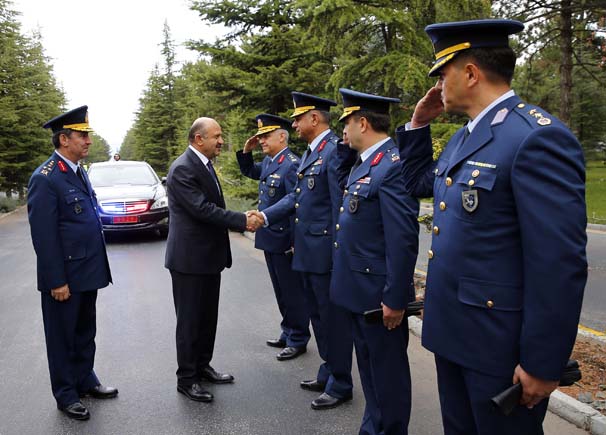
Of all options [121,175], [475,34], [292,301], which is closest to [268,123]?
[292,301]

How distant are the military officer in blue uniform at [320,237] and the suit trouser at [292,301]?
1.97 ft

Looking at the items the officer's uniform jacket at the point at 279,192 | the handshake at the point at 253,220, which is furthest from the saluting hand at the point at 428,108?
the officer's uniform jacket at the point at 279,192

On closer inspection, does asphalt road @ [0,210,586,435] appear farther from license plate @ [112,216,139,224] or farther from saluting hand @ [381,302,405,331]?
license plate @ [112,216,139,224]

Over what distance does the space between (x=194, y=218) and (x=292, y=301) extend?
1528 millimetres

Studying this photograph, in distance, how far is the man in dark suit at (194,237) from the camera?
402 centimetres

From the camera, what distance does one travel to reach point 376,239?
10.3 feet

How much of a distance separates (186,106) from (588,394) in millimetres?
38149

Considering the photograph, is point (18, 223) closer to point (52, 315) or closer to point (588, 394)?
point (52, 315)

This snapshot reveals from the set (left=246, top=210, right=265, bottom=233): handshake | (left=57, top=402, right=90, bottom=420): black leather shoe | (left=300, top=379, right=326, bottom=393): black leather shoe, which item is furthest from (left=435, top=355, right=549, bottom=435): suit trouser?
(left=57, top=402, right=90, bottom=420): black leather shoe

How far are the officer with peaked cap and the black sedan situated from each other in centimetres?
782

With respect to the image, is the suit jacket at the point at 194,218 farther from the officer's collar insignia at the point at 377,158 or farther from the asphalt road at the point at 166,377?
the officer's collar insignia at the point at 377,158

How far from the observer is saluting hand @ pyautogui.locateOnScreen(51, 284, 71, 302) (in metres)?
3.73

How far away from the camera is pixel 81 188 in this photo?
4.00 metres

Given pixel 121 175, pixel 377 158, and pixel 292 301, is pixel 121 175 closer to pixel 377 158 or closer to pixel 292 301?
pixel 292 301
